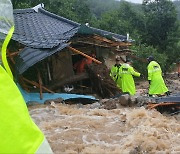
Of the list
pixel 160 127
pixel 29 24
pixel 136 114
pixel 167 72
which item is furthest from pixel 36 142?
pixel 167 72

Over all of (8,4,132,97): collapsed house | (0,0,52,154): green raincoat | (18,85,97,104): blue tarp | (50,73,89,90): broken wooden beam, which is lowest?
→ (18,85,97,104): blue tarp

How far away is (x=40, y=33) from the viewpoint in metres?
9.89

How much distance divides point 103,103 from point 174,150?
388 cm

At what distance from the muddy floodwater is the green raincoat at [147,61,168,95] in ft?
8.92

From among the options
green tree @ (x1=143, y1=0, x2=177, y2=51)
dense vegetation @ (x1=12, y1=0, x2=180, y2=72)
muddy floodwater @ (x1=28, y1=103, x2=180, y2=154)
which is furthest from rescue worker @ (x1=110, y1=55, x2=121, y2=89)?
green tree @ (x1=143, y1=0, x2=177, y2=51)

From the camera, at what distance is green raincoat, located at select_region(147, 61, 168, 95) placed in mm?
10523

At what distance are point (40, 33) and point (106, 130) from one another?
14.8 feet

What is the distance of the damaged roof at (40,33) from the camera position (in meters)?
8.16

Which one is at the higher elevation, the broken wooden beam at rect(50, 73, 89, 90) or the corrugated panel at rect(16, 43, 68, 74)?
the corrugated panel at rect(16, 43, 68, 74)

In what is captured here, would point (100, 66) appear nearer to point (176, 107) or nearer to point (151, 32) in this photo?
point (176, 107)

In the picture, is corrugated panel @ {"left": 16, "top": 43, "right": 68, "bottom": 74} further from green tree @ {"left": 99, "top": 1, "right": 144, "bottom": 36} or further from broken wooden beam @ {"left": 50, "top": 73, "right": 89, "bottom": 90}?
green tree @ {"left": 99, "top": 1, "right": 144, "bottom": 36}

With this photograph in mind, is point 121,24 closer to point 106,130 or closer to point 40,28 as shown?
point 40,28

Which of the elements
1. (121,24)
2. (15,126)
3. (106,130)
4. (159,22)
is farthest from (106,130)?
(121,24)

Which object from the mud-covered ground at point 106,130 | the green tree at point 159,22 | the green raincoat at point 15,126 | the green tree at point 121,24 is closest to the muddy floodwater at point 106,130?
the mud-covered ground at point 106,130
